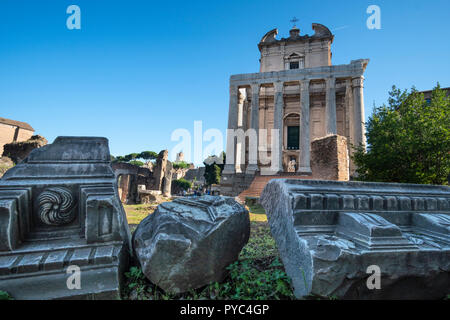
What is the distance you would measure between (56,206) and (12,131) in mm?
36126

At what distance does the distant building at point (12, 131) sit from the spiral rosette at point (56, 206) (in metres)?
34.2

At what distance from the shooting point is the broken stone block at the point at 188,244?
1.91m

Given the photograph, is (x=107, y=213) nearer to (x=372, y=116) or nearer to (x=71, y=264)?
(x=71, y=264)

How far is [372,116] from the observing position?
8289 millimetres

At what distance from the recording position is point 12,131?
91.9 ft

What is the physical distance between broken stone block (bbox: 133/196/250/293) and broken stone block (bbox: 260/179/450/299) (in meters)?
0.59

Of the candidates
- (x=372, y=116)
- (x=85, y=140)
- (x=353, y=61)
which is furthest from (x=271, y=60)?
(x=85, y=140)

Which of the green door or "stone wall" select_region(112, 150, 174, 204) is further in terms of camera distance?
"stone wall" select_region(112, 150, 174, 204)

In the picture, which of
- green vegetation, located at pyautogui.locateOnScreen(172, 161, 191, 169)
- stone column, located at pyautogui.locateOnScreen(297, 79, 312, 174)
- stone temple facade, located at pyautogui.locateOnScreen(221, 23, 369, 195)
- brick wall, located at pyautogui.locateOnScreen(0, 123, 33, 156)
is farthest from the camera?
green vegetation, located at pyautogui.locateOnScreen(172, 161, 191, 169)

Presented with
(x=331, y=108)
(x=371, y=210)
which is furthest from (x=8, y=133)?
(x=371, y=210)

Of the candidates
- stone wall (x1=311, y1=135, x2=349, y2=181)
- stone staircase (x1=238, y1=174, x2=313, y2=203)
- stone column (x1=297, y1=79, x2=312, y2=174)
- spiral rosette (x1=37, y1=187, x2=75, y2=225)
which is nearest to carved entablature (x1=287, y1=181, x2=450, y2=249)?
spiral rosette (x1=37, y1=187, x2=75, y2=225)

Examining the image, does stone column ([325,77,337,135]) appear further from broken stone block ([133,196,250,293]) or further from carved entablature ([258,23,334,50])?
broken stone block ([133,196,250,293])

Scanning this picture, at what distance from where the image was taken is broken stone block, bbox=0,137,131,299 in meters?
1.79

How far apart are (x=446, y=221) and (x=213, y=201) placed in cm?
250
